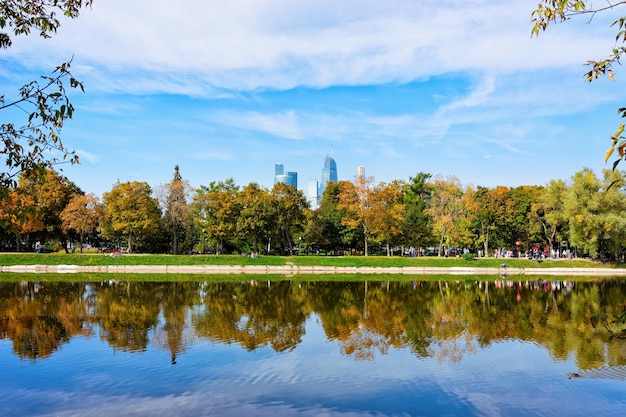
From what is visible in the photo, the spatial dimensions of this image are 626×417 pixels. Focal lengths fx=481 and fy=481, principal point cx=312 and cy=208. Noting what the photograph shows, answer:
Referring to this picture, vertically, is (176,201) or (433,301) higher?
(176,201)

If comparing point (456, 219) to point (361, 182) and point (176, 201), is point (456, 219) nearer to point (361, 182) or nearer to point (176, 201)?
point (361, 182)

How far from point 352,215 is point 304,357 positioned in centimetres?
4963

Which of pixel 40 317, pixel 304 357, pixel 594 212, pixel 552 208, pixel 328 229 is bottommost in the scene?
pixel 304 357

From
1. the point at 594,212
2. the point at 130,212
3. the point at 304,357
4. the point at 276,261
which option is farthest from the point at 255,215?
the point at 304,357

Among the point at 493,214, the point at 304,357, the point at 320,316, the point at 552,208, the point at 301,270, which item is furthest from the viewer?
the point at 493,214

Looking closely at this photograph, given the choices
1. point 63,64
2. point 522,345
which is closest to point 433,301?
point 522,345

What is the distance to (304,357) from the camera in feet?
52.0

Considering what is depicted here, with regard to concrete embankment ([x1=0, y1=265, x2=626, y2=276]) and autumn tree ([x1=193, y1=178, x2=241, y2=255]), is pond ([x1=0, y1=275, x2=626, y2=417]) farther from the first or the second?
autumn tree ([x1=193, y1=178, x2=241, y2=255])

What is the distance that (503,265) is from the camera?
55281 mm

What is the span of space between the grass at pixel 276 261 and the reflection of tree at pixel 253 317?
63.5 ft

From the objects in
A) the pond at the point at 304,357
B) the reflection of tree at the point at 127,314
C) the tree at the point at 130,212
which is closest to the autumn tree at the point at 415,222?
the tree at the point at 130,212

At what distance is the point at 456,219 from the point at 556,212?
11.9 meters

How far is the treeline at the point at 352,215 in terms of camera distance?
55906 millimetres

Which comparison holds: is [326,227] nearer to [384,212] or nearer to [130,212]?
[384,212]
